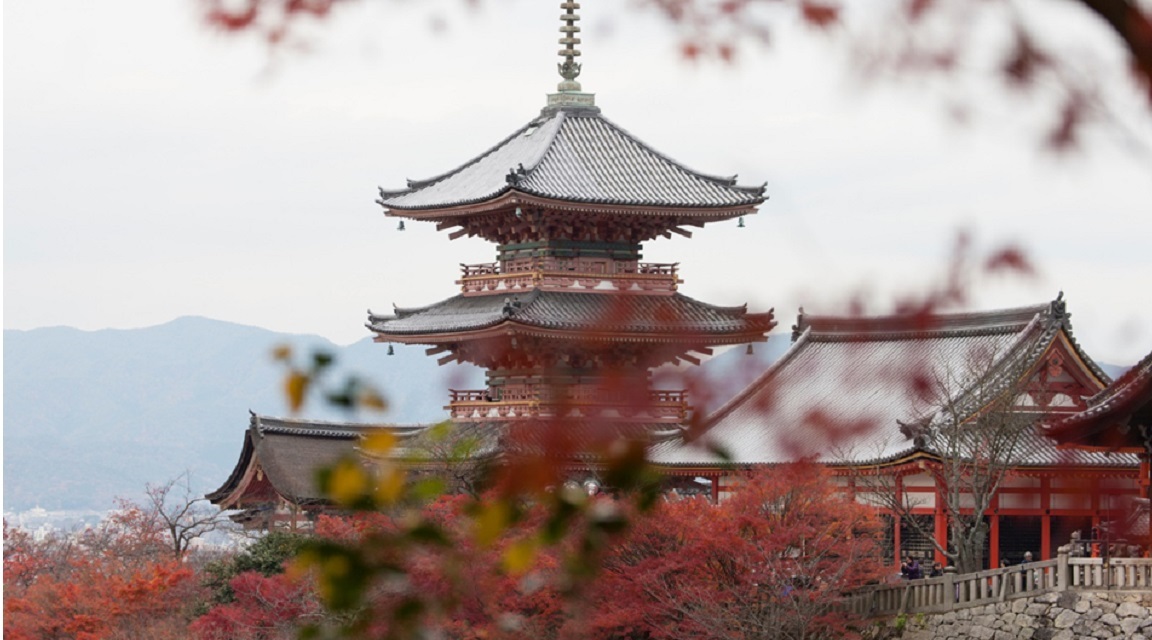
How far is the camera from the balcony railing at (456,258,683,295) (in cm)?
2650

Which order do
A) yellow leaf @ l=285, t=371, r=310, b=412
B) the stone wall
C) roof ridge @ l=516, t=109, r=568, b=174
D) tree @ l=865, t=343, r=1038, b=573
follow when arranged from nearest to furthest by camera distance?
yellow leaf @ l=285, t=371, r=310, b=412, the stone wall, tree @ l=865, t=343, r=1038, b=573, roof ridge @ l=516, t=109, r=568, b=174

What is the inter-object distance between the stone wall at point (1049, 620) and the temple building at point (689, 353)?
1564 mm

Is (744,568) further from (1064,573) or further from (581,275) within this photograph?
(581,275)

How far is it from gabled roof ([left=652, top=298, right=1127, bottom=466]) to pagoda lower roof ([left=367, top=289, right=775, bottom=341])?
102cm

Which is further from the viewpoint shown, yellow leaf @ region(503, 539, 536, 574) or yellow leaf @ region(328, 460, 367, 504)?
yellow leaf @ region(503, 539, 536, 574)

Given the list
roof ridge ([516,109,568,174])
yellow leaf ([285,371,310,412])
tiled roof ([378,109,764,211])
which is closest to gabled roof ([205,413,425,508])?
tiled roof ([378,109,764,211])

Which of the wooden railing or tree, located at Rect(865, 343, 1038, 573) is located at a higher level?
tree, located at Rect(865, 343, 1038, 573)

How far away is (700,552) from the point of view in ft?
61.7

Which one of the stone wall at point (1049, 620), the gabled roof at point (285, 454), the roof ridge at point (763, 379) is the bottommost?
the stone wall at point (1049, 620)

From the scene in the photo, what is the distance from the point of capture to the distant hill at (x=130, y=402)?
14550cm

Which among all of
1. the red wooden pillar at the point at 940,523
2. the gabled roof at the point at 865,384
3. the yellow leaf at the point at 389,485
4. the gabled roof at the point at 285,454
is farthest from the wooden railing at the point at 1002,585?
the yellow leaf at the point at 389,485

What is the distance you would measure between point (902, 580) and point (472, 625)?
5169 mm

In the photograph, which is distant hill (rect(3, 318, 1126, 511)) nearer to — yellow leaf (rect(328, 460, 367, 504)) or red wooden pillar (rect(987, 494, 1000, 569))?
red wooden pillar (rect(987, 494, 1000, 569))

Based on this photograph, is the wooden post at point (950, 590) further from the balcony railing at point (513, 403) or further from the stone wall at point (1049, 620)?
the balcony railing at point (513, 403)
